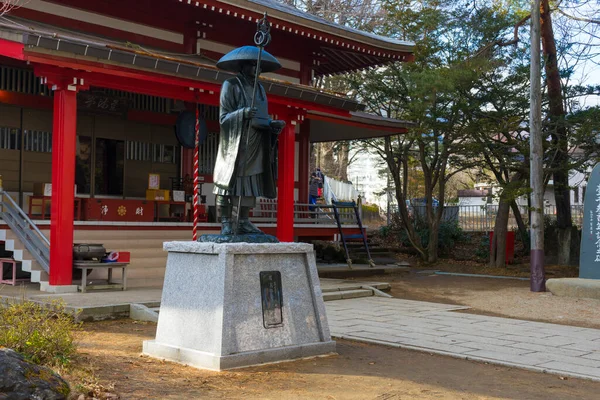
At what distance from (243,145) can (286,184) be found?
7.51m

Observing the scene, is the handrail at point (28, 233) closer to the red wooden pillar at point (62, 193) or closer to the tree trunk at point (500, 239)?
the red wooden pillar at point (62, 193)

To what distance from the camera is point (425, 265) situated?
67.5 ft

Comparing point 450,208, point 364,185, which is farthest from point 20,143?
point 364,185

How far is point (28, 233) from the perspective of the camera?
11.5 metres

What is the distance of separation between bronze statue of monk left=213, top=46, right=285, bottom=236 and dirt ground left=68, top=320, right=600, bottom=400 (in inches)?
64.0

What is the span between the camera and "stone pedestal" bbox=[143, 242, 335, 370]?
632cm

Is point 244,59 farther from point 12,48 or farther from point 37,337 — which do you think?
point 12,48

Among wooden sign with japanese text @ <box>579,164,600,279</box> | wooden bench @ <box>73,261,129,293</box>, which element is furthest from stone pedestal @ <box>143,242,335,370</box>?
wooden sign with japanese text @ <box>579,164,600,279</box>

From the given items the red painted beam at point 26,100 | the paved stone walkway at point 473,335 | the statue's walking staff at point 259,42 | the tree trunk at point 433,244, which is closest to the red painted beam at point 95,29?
the red painted beam at point 26,100

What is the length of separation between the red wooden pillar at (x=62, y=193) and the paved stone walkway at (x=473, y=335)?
15.0 feet

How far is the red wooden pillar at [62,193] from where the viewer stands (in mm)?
10922

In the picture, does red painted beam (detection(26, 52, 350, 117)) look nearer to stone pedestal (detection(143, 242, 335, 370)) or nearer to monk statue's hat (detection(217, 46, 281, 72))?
monk statue's hat (detection(217, 46, 281, 72))

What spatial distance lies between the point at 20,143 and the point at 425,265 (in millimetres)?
12508

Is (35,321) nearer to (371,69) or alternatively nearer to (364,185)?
(371,69)
